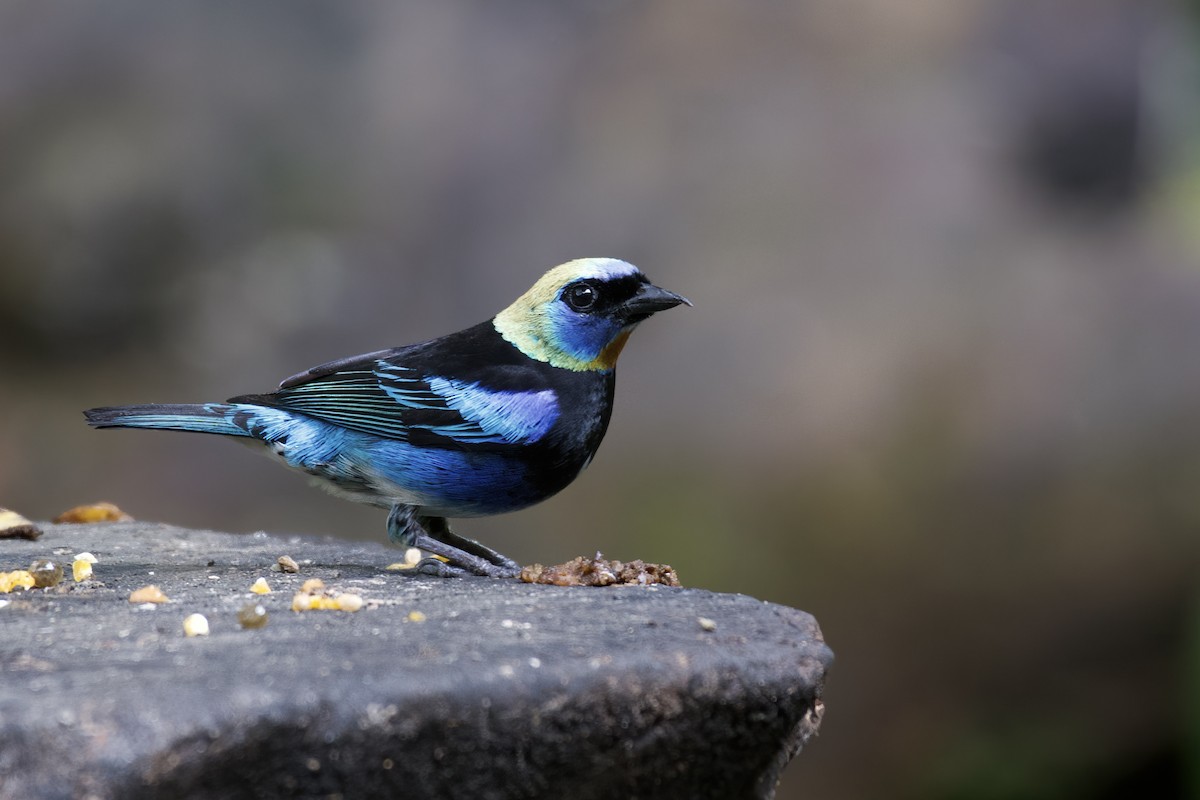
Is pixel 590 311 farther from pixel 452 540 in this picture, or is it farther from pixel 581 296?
pixel 452 540

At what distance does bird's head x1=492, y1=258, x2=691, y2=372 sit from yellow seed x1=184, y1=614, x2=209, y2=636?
5.28 ft

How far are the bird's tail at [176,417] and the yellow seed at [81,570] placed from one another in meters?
0.60

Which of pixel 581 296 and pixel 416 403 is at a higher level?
pixel 581 296

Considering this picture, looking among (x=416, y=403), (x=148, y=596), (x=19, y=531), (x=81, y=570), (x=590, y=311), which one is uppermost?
(x=590, y=311)

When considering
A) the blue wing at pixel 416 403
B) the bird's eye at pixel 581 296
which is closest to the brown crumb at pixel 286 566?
the blue wing at pixel 416 403

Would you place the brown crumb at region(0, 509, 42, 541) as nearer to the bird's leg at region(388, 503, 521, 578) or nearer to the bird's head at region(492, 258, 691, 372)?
the bird's leg at region(388, 503, 521, 578)

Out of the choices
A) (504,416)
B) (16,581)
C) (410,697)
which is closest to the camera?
(410,697)

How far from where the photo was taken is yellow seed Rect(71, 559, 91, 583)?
130 inches

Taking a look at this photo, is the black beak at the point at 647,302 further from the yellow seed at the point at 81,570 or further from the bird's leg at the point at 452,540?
the yellow seed at the point at 81,570

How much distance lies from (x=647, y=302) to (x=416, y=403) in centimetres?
77

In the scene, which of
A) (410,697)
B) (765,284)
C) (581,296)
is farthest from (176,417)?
(765,284)

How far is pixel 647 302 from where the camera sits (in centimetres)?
392

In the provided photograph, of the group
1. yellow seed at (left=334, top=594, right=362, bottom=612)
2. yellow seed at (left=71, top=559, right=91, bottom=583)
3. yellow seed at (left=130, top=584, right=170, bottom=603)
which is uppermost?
yellow seed at (left=334, top=594, right=362, bottom=612)

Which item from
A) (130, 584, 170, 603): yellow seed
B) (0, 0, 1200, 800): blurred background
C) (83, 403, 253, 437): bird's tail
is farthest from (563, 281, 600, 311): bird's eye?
(0, 0, 1200, 800): blurred background
